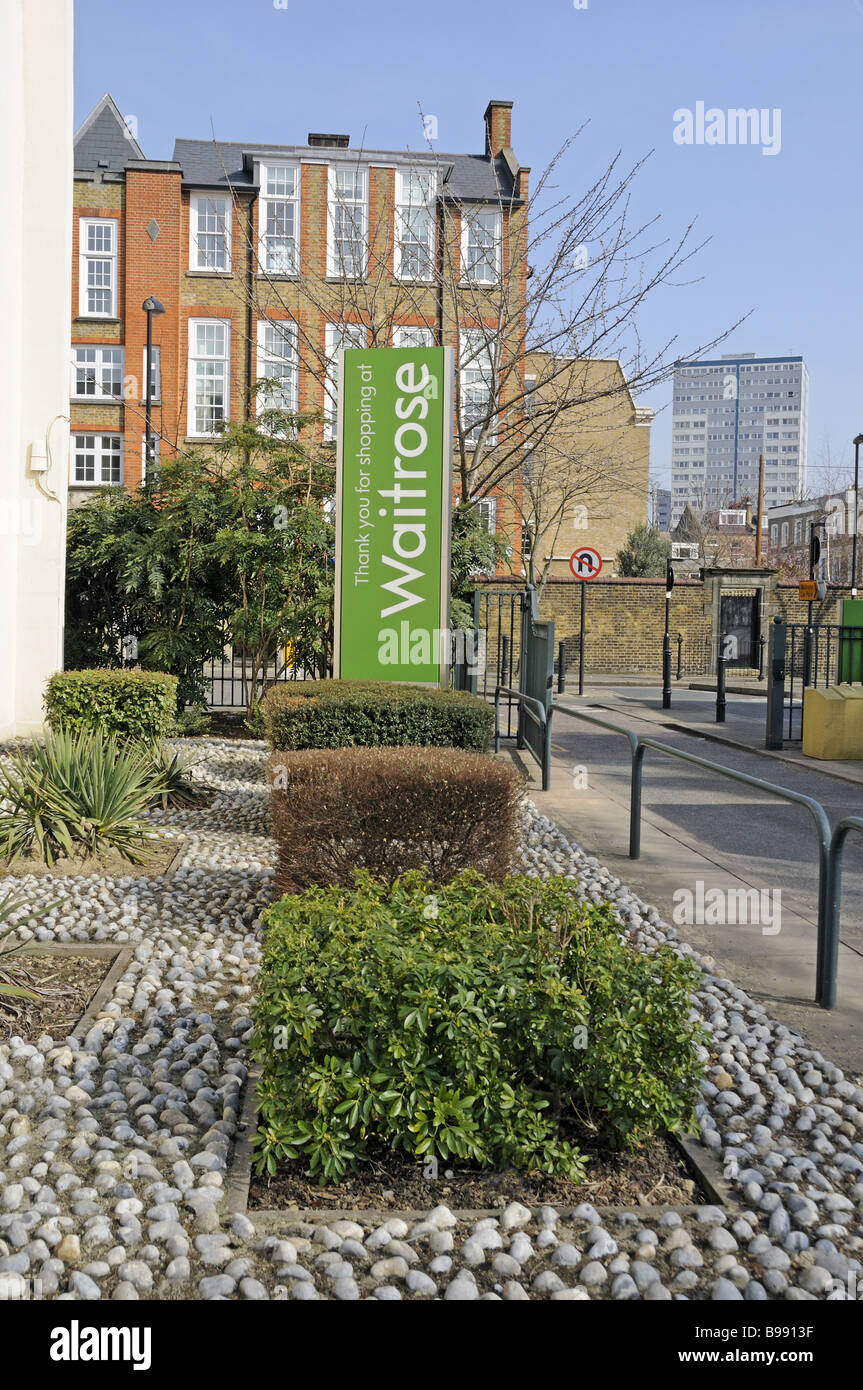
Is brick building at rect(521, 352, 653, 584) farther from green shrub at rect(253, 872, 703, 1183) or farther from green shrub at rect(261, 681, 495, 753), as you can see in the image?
green shrub at rect(253, 872, 703, 1183)

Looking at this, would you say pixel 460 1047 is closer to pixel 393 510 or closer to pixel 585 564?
pixel 393 510

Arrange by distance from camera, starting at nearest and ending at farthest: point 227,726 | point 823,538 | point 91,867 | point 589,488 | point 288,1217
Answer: point 288,1217 → point 91,867 → point 227,726 → point 589,488 → point 823,538

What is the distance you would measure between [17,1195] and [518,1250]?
4.23 ft

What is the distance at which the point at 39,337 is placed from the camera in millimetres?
13016

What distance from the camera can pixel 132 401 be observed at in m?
31.9

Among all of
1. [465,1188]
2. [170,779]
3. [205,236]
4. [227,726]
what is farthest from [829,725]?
[205,236]

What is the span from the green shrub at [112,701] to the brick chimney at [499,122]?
30.1 m

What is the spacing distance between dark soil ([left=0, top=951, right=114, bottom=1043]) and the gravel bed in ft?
0.47

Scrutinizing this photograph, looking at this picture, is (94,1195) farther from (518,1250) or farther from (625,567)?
(625,567)

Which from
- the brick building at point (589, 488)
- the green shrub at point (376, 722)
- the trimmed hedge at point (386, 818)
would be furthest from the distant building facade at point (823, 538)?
the trimmed hedge at point (386, 818)

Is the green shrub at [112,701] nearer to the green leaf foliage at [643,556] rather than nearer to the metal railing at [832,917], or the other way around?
the metal railing at [832,917]

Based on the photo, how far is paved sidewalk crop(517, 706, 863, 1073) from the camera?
477 cm

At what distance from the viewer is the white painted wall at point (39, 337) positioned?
1284 centimetres

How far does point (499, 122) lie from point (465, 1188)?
123 ft
